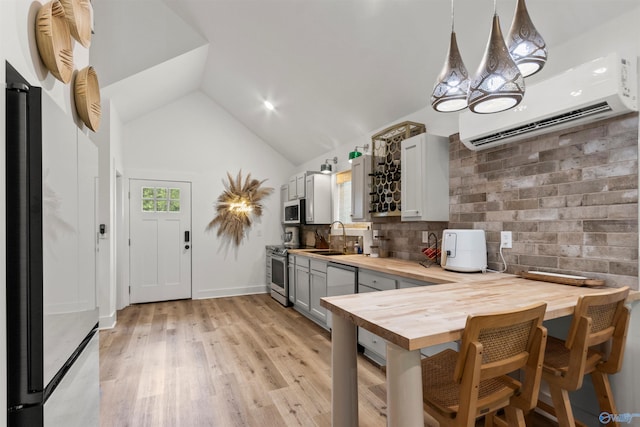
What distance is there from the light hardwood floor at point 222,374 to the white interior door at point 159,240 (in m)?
0.82

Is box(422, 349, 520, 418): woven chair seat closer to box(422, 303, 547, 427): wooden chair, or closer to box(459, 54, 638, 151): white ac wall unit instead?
box(422, 303, 547, 427): wooden chair

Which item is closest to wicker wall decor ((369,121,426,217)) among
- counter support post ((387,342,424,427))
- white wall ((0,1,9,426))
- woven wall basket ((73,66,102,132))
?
counter support post ((387,342,424,427))

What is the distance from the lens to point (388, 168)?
3494 millimetres

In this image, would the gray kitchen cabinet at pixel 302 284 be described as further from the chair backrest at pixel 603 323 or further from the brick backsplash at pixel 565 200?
the chair backrest at pixel 603 323

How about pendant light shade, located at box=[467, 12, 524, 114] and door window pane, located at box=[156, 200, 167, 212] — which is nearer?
pendant light shade, located at box=[467, 12, 524, 114]

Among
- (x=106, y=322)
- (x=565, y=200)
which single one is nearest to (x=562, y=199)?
(x=565, y=200)

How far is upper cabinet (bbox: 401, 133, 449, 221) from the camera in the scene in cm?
288

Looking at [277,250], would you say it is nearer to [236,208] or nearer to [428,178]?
[236,208]

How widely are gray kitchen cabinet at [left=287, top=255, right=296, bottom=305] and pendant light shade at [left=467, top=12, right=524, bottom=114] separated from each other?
11.9 ft

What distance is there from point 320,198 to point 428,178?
2190 millimetres

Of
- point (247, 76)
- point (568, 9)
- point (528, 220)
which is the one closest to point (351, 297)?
point (528, 220)

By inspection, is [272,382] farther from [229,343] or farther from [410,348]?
[410,348]

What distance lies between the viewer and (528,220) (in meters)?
2.30

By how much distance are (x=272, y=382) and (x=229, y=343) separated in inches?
40.2
